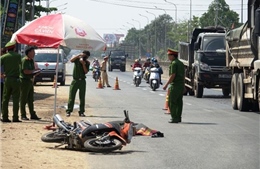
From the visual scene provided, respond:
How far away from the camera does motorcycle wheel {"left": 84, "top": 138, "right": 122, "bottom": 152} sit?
46.2 feet

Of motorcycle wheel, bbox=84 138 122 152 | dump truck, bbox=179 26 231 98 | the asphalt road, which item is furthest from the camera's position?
dump truck, bbox=179 26 231 98

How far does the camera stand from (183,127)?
1978cm

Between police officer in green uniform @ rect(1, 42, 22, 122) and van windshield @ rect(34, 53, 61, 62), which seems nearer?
police officer in green uniform @ rect(1, 42, 22, 122)

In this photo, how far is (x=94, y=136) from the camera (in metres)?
14.5

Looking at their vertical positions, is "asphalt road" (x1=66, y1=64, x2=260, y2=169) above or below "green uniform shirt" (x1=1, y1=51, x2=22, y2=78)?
below

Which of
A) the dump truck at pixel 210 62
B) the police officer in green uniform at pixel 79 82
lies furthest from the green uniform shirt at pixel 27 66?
the dump truck at pixel 210 62

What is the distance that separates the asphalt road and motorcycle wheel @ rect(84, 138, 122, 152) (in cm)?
10

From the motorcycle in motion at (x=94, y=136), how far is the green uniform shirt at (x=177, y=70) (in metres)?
6.06

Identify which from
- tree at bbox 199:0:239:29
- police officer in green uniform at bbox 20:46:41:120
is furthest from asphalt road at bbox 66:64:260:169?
tree at bbox 199:0:239:29

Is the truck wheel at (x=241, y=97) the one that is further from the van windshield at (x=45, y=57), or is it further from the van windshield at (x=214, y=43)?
the van windshield at (x=45, y=57)

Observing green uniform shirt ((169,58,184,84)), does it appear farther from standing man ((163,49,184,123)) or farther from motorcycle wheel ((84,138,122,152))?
motorcycle wheel ((84,138,122,152))

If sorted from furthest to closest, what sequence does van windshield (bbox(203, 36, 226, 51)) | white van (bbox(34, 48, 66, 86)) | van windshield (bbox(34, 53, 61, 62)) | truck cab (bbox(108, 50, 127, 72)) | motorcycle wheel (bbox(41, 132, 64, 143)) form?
truck cab (bbox(108, 50, 127, 72)) < van windshield (bbox(34, 53, 61, 62)) < white van (bbox(34, 48, 66, 86)) < van windshield (bbox(203, 36, 226, 51)) < motorcycle wheel (bbox(41, 132, 64, 143))

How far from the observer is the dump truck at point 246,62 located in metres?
23.7

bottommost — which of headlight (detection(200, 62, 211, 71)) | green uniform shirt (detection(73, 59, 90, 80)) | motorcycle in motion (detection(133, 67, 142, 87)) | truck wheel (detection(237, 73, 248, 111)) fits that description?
motorcycle in motion (detection(133, 67, 142, 87))
